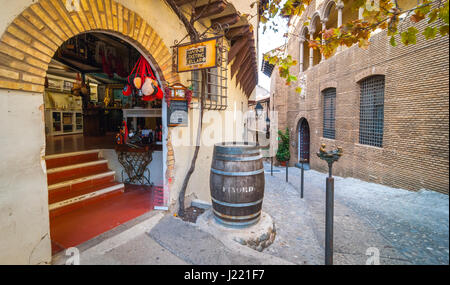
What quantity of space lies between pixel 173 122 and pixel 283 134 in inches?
432

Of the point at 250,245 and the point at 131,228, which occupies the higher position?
the point at 131,228

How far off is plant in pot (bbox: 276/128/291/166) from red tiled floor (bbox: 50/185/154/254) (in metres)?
10.2

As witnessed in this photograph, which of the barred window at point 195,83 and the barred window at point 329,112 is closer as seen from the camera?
the barred window at point 195,83

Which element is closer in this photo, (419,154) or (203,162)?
(419,154)

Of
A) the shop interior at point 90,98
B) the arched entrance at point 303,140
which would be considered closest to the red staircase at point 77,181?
the shop interior at point 90,98

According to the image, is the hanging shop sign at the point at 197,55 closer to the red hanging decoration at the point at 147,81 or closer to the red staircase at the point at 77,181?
the red hanging decoration at the point at 147,81

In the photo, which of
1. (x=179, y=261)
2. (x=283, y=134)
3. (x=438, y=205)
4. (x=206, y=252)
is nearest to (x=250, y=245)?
(x=206, y=252)

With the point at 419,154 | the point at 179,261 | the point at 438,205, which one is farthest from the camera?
the point at 179,261

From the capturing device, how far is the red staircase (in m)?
3.49

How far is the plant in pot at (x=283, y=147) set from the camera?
43.4 ft

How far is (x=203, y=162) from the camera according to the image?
16.2ft

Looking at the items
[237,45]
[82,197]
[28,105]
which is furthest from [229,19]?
[82,197]

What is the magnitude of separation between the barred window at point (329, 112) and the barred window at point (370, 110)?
1839 mm
